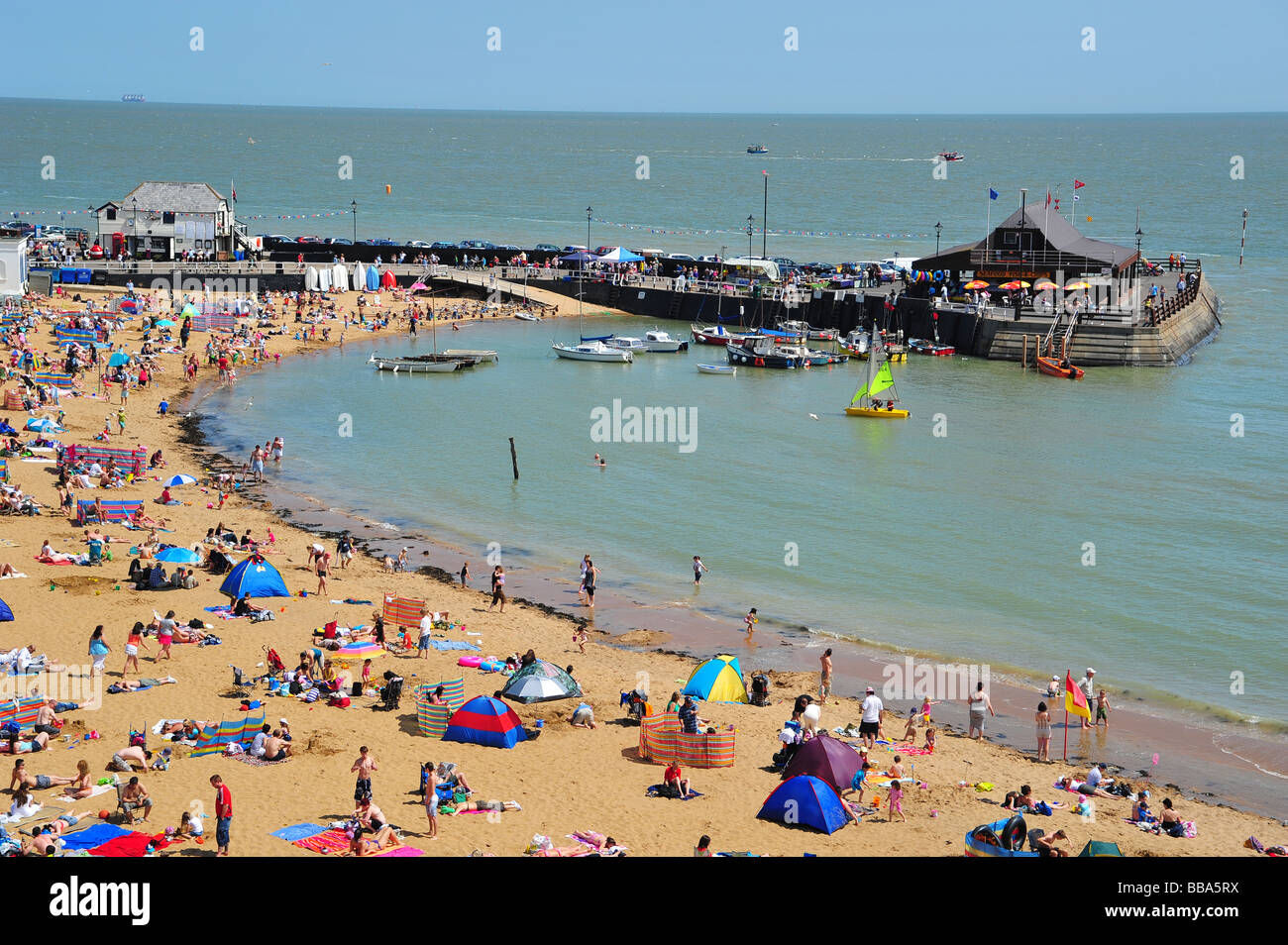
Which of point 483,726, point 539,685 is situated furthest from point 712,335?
point 483,726

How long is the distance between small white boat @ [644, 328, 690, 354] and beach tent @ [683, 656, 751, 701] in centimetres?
3719

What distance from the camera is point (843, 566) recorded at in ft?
96.7

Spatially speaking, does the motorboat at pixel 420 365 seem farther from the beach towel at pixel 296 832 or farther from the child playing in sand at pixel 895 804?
the beach towel at pixel 296 832

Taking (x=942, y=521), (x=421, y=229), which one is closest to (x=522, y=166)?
(x=421, y=229)

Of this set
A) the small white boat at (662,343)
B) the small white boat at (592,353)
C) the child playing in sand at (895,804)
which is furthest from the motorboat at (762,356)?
the child playing in sand at (895,804)

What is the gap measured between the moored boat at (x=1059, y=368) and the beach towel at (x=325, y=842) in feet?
140

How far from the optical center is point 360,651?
845 inches

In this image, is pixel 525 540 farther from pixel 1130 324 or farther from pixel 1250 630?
pixel 1130 324

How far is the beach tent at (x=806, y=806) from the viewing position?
1609cm

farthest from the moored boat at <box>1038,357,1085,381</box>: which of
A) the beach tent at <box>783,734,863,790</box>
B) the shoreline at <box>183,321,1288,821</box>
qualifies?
the beach tent at <box>783,734,863,790</box>

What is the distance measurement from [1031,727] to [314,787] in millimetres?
11268

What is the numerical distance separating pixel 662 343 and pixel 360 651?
37.3m

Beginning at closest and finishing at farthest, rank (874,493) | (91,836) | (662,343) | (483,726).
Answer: (91,836)
(483,726)
(874,493)
(662,343)

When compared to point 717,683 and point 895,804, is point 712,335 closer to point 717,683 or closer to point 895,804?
point 717,683
